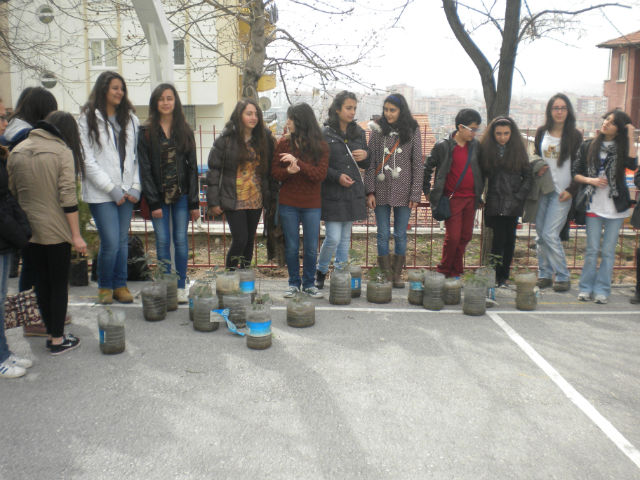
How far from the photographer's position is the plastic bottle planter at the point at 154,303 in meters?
5.06

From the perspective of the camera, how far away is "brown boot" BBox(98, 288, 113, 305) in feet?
17.6

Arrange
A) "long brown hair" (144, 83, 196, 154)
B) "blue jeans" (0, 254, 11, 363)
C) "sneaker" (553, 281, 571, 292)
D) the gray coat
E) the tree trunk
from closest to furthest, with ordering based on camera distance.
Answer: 1. "blue jeans" (0, 254, 11, 363)
2. "long brown hair" (144, 83, 196, 154)
3. the gray coat
4. "sneaker" (553, 281, 571, 292)
5. the tree trunk

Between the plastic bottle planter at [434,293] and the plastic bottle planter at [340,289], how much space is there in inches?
30.8

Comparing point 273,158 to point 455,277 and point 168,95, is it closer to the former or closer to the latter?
point 168,95

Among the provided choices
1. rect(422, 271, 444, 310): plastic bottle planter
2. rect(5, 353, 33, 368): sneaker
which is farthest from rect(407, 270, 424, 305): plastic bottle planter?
rect(5, 353, 33, 368): sneaker

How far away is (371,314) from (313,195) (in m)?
1.34

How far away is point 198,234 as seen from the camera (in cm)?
908

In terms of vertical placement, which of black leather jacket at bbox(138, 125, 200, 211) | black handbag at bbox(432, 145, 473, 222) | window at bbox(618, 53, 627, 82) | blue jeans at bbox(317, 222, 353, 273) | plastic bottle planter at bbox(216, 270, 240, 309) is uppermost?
window at bbox(618, 53, 627, 82)

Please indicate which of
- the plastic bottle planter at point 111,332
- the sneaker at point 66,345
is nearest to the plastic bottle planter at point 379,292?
the plastic bottle planter at point 111,332

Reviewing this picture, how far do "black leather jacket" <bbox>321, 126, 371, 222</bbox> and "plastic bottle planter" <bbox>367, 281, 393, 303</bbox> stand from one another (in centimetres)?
74

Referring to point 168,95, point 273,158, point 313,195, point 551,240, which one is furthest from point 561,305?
point 168,95

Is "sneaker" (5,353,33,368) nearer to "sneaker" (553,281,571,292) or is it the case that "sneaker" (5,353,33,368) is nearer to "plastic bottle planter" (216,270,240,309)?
"plastic bottle planter" (216,270,240,309)

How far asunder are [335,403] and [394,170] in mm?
3096

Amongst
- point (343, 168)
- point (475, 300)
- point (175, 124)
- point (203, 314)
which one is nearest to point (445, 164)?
point (343, 168)
